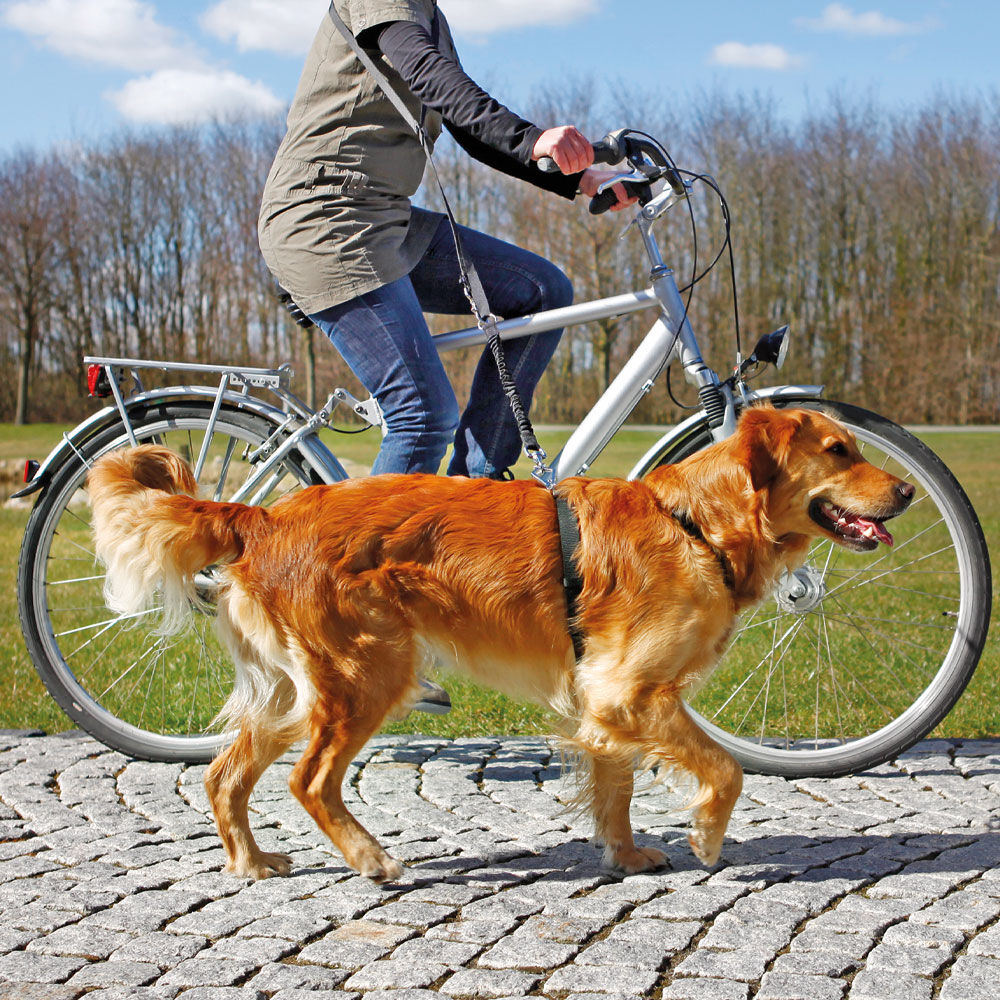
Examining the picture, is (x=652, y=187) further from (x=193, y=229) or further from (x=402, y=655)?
(x=193, y=229)

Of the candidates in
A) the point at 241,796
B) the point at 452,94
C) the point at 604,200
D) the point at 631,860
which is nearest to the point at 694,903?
the point at 631,860

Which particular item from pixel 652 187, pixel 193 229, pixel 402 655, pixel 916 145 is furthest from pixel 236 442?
pixel 916 145

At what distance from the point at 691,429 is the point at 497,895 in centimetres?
162

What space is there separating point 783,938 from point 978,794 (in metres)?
1.40

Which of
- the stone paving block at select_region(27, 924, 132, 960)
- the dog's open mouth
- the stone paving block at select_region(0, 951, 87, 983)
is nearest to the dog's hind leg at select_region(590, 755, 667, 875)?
the dog's open mouth

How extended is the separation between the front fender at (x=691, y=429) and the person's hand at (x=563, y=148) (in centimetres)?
93

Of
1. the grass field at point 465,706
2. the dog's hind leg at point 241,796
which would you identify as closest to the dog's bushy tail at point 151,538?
the dog's hind leg at point 241,796

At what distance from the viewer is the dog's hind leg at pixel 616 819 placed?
10.0ft

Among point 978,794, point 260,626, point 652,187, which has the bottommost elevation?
point 978,794

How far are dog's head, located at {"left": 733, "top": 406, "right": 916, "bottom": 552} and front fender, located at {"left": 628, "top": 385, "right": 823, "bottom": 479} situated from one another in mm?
595

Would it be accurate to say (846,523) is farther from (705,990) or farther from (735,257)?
(735,257)

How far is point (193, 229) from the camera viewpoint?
105 feet

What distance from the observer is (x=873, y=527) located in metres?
2.94

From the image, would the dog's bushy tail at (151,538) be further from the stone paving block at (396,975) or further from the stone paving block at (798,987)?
the stone paving block at (798,987)
